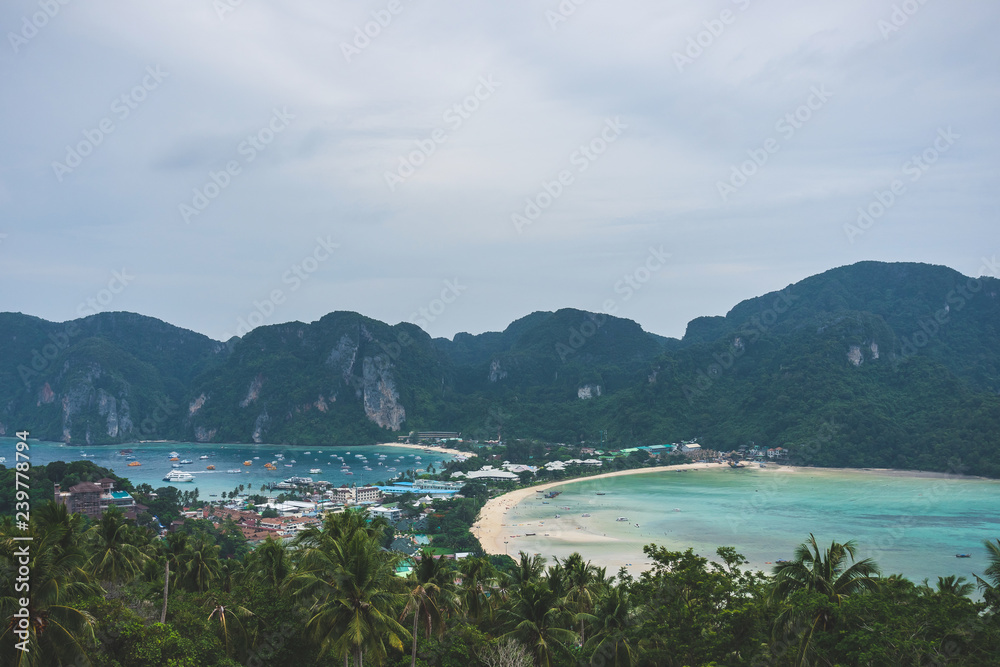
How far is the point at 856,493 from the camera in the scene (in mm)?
68625

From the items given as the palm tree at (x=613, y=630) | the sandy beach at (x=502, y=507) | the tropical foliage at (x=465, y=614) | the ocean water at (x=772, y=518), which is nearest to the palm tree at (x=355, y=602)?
the tropical foliage at (x=465, y=614)

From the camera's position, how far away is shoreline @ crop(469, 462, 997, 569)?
51.5 meters

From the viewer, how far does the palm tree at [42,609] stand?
26.0ft

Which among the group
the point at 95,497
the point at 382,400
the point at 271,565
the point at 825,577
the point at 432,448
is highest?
the point at 382,400

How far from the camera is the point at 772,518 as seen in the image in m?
55.8

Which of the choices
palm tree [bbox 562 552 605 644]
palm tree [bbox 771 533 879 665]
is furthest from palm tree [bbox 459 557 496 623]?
palm tree [bbox 771 533 879 665]

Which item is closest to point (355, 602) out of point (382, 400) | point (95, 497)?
point (95, 497)

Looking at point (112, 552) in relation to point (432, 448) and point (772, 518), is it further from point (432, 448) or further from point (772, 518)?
point (432, 448)

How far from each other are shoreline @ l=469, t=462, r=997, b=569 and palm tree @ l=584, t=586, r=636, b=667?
107 feet

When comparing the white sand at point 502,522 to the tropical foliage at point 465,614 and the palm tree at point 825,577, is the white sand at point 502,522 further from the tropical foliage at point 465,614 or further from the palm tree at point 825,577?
the palm tree at point 825,577

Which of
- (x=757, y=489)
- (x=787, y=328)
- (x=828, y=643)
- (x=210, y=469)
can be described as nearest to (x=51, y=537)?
(x=828, y=643)

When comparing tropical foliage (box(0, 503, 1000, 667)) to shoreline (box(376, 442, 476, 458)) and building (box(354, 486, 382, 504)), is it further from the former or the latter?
shoreline (box(376, 442, 476, 458))

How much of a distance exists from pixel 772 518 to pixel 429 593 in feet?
165

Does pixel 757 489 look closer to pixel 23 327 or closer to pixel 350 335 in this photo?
pixel 350 335
